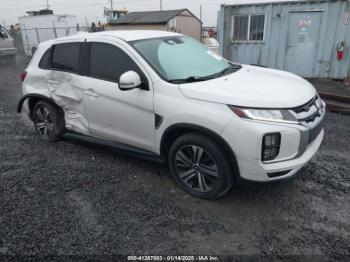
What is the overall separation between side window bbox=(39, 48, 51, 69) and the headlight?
3.16m

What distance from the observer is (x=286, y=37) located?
952cm

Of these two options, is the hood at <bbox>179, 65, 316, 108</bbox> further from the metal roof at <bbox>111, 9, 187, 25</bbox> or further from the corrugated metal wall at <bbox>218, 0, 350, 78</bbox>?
the metal roof at <bbox>111, 9, 187, 25</bbox>

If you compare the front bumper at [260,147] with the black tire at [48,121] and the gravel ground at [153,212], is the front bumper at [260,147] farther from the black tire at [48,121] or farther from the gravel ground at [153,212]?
the black tire at [48,121]

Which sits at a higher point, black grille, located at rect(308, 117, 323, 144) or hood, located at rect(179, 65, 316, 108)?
hood, located at rect(179, 65, 316, 108)

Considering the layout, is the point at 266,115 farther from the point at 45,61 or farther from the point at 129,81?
the point at 45,61

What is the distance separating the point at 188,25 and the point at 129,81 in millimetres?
18492

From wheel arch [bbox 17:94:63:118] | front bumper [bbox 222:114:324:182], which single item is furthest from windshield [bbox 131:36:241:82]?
wheel arch [bbox 17:94:63:118]

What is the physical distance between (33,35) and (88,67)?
18.8m

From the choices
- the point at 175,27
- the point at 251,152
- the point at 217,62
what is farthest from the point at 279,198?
the point at 175,27

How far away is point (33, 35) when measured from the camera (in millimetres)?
20359

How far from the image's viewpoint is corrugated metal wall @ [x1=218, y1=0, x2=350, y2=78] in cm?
880

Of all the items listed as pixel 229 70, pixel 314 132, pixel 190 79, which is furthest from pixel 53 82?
pixel 314 132

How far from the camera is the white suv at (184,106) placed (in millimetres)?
3002

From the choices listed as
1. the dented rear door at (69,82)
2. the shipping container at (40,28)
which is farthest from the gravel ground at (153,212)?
the shipping container at (40,28)
